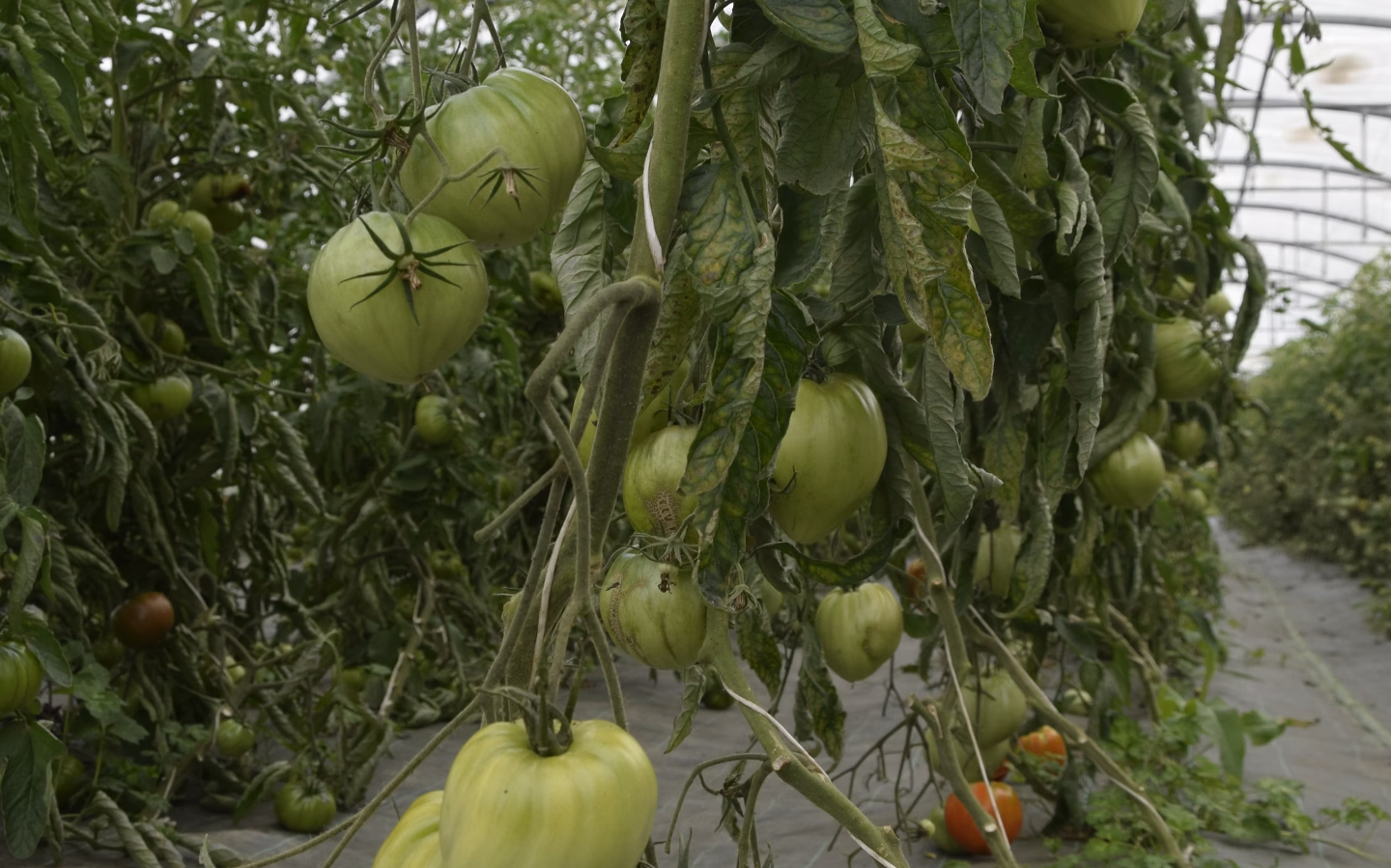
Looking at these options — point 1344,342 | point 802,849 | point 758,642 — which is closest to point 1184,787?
point 802,849

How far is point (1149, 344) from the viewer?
1322 mm

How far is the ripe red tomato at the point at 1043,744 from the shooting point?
2.19 metres

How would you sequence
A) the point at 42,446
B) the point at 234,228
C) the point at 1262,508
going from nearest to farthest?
the point at 42,446
the point at 234,228
the point at 1262,508

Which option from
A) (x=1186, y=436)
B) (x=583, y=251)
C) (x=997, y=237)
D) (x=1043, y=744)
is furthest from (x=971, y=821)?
(x=583, y=251)

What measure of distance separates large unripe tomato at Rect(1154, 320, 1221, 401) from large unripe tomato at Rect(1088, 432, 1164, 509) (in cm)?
8

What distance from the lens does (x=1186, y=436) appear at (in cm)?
204

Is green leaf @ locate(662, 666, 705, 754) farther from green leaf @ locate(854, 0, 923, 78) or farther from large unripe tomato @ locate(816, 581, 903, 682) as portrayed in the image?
large unripe tomato @ locate(816, 581, 903, 682)

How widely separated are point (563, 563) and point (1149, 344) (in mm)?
995

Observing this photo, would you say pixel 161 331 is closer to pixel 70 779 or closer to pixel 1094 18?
pixel 70 779

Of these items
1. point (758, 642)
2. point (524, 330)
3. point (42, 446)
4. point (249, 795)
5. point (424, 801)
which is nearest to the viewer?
point (424, 801)

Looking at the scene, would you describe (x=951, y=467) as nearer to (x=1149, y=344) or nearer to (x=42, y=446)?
(x=1149, y=344)

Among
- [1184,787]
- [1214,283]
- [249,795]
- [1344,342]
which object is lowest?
[249,795]

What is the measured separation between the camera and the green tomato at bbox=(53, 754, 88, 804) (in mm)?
1894

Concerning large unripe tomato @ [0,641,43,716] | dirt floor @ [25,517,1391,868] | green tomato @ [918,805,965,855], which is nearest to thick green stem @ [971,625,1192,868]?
dirt floor @ [25,517,1391,868]
